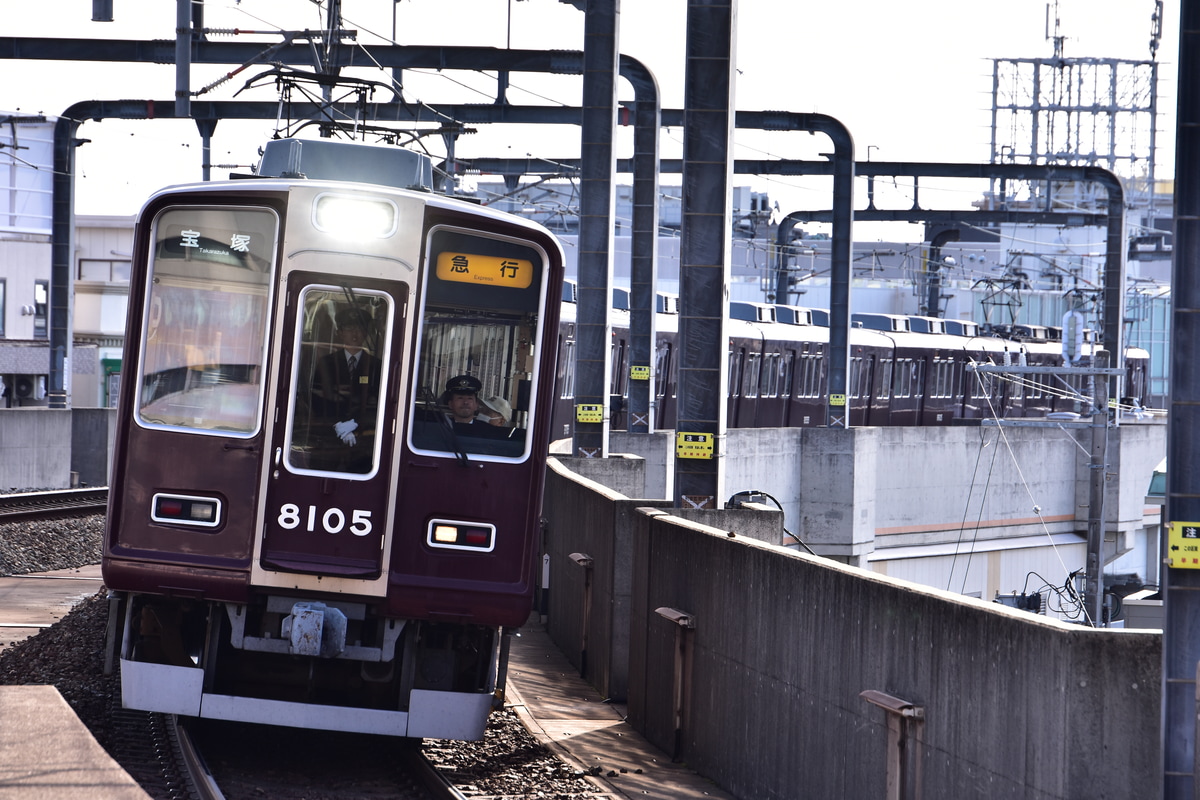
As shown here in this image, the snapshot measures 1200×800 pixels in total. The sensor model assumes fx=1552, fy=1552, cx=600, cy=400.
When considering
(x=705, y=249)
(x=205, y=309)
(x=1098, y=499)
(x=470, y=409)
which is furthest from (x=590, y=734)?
(x=1098, y=499)

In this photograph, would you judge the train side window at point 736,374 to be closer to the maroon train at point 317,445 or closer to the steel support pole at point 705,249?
the steel support pole at point 705,249

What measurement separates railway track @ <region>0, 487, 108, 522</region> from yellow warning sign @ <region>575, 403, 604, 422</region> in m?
6.38

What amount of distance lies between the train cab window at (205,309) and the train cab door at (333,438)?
210mm

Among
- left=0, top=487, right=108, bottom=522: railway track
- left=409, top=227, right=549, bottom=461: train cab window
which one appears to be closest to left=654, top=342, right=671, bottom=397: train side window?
left=0, top=487, right=108, bottom=522: railway track

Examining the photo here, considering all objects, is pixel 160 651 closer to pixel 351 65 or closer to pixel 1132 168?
pixel 351 65

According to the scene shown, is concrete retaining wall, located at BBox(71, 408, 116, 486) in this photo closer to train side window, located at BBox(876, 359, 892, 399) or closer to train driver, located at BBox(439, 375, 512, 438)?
train side window, located at BBox(876, 359, 892, 399)

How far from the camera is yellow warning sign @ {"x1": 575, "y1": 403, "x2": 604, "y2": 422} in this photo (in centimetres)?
2166

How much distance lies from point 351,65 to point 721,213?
11.7 m

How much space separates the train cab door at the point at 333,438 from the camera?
26.5 feet

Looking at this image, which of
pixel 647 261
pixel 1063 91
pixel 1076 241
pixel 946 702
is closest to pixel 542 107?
pixel 647 261

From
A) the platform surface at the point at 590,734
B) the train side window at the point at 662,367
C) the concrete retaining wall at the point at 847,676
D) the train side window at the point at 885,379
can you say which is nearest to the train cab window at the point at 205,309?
the concrete retaining wall at the point at 847,676

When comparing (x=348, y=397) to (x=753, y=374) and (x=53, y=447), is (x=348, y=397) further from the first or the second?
(x=753, y=374)

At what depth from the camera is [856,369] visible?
37.7 meters

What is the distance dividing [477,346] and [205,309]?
146 cm
